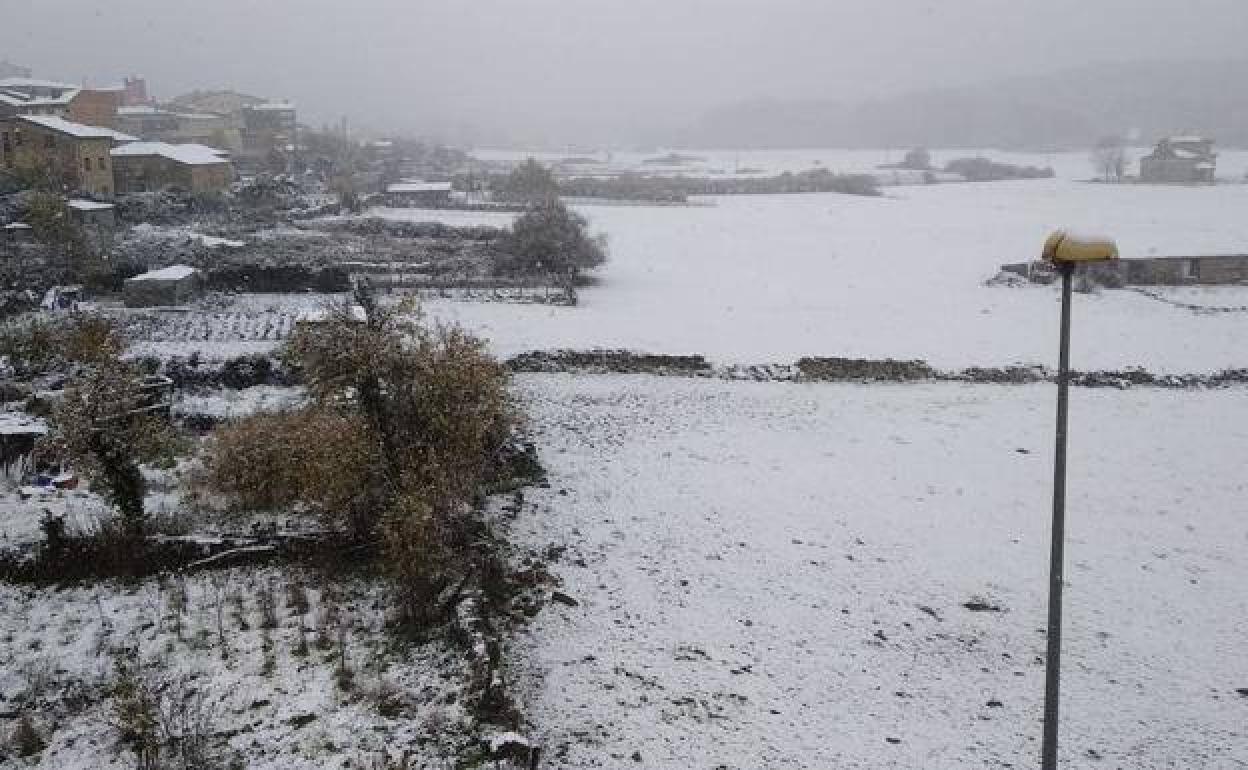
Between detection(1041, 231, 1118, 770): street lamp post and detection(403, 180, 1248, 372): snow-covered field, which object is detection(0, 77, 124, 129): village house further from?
detection(1041, 231, 1118, 770): street lamp post

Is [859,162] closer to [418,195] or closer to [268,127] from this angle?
[268,127]

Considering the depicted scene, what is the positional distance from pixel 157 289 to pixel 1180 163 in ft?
326

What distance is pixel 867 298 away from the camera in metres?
38.2

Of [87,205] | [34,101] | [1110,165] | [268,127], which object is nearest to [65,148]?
[87,205]

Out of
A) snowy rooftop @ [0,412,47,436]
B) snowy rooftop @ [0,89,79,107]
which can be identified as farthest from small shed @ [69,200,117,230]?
snowy rooftop @ [0,412,47,436]

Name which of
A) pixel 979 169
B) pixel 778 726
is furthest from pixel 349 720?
pixel 979 169

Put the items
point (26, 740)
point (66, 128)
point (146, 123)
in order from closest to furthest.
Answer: point (26, 740) → point (66, 128) → point (146, 123)

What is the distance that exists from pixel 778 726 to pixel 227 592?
8.97 meters

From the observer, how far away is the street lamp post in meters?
7.72

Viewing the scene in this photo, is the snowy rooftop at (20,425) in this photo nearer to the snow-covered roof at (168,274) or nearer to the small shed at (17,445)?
the small shed at (17,445)

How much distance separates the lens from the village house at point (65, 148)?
167 feet

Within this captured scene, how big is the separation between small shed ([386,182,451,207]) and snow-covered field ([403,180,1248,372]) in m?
6.12

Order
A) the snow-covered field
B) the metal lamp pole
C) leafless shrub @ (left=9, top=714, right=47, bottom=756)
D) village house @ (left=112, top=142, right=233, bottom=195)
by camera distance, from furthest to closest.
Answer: village house @ (left=112, top=142, right=233, bottom=195)
the snow-covered field
leafless shrub @ (left=9, top=714, right=47, bottom=756)
the metal lamp pole

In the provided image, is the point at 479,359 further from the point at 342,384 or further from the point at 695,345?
the point at 695,345
